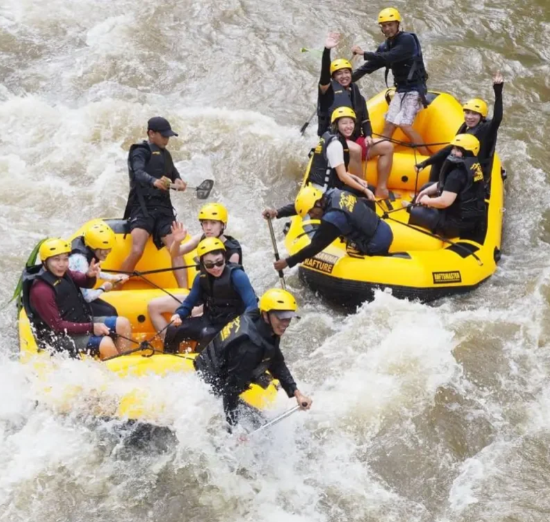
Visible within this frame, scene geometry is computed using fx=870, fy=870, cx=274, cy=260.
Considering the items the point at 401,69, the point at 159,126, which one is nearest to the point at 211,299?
the point at 159,126

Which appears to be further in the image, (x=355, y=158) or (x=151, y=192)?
(x=355, y=158)

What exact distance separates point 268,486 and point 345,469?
1.95 ft

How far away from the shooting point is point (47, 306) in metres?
6.03

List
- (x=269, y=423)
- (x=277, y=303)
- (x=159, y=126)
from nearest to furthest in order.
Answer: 1. (x=277, y=303)
2. (x=269, y=423)
3. (x=159, y=126)

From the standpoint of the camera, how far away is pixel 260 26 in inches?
530

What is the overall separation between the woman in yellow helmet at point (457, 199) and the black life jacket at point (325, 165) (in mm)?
780

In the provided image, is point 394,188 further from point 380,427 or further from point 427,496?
point 427,496

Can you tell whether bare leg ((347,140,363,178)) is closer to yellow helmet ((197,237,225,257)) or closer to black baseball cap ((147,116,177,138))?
black baseball cap ((147,116,177,138))

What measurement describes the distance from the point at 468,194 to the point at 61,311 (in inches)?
151

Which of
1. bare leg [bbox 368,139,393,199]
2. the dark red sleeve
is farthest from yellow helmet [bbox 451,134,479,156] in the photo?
the dark red sleeve

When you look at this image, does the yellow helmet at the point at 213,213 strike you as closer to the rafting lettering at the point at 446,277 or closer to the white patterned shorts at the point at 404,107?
the rafting lettering at the point at 446,277

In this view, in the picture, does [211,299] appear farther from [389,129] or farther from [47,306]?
[389,129]

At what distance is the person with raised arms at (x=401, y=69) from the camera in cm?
895

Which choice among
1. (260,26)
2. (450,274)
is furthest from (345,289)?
(260,26)
